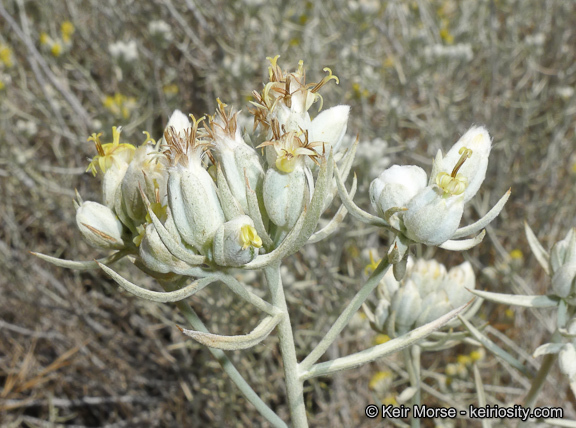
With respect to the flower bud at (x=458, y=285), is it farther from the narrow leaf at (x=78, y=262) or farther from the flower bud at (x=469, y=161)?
the narrow leaf at (x=78, y=262)

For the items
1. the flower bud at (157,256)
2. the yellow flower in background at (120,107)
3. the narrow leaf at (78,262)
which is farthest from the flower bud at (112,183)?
the yellow flower in background at (120,107)

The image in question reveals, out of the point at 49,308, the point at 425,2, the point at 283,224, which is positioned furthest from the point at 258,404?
the point at 425,2

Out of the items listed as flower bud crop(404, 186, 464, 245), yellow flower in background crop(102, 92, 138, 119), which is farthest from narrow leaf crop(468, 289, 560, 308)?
yellow flower in background crop(102, 92, 138, 119)

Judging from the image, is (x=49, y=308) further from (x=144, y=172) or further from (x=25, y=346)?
(x=144, y=172)

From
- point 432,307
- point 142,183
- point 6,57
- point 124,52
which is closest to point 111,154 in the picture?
point 142,183

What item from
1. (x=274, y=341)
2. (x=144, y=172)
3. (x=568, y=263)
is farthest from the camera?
(x=274, y=341)

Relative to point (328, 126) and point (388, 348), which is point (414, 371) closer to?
point (388, 348)
